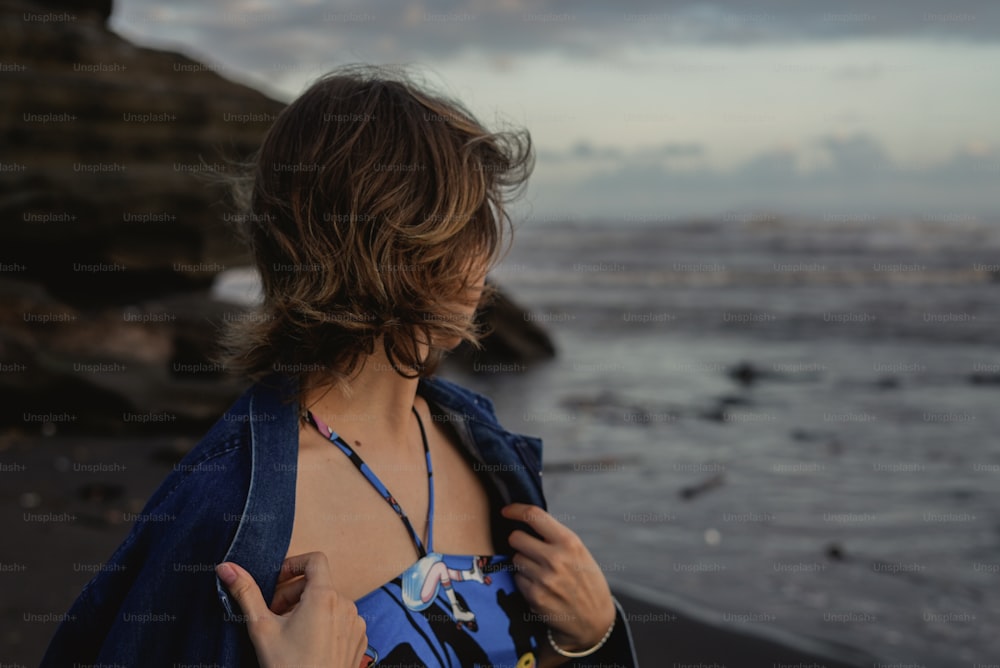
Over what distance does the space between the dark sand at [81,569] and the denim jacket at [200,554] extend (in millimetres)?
2328

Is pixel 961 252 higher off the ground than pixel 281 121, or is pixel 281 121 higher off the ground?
pixel 281 121

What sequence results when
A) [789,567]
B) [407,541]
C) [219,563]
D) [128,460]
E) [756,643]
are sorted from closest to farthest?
[219,563] → [407,541] → [756,643] → [789,567] → [128,460]

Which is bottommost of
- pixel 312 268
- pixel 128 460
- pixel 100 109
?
pixel 128 460

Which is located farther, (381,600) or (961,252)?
(961,252)

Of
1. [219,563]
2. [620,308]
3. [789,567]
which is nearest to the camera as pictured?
[219,563]

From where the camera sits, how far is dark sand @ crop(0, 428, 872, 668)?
3.89 m

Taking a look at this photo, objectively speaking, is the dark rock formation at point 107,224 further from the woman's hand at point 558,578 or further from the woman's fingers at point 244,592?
the woman's fingers at point 244,592

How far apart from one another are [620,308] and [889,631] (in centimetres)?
1414

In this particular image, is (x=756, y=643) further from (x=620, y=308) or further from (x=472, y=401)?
(x=620, y=308)

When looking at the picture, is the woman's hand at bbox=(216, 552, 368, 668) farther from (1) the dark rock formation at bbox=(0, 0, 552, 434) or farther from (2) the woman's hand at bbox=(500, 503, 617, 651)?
(1) the dark rock formation at bbox=(0, 0, 552, 434)

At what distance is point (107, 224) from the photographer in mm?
8227

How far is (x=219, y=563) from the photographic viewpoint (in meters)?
1.47

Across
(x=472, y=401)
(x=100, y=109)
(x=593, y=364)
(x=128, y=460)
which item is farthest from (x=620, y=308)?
(x=472, y=401)

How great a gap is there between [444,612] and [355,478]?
0.32m
